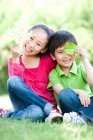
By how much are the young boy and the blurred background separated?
388cm

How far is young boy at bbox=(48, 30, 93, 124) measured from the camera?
4129 mm

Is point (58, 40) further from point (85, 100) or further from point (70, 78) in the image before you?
point (85, 100)

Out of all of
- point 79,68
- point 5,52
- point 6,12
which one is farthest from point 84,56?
point 6,12

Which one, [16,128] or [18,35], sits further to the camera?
[18,35]

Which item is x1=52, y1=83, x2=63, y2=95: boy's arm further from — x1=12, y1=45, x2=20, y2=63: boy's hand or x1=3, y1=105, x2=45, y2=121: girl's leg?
x1=12, y1=45, x2=20, y2=63: boy's hand

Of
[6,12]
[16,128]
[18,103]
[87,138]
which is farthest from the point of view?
[6,12]

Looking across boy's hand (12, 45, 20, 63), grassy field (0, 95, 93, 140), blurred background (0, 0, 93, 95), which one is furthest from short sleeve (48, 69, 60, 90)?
blurred background (0, 0, 93, 95)

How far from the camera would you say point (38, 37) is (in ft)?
14.4

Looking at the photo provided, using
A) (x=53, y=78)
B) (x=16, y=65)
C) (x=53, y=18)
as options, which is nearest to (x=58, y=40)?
(x=53, y=78)

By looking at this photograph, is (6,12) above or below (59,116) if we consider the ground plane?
above

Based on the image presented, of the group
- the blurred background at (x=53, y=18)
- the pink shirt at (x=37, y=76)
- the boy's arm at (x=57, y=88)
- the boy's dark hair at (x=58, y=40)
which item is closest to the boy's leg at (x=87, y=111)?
the boy's arm at (x=57, y=88)

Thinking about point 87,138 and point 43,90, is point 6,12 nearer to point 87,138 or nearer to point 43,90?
point 43,90

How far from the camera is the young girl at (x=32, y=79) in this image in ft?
13.8

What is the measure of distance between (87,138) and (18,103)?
123 centimetres
